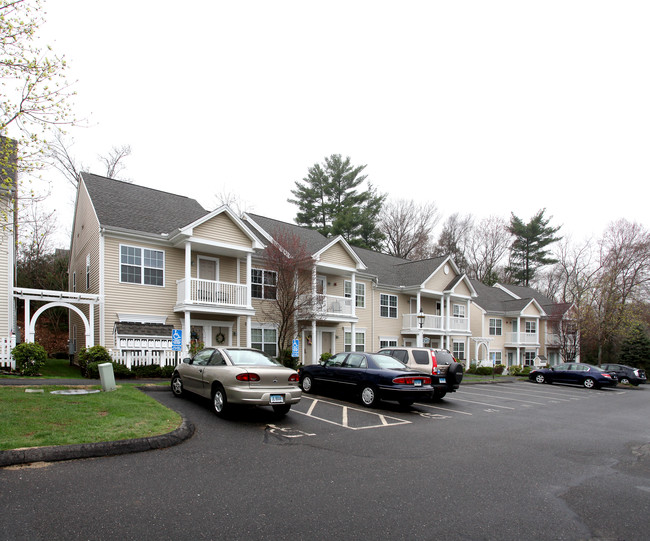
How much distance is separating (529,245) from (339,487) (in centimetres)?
5837

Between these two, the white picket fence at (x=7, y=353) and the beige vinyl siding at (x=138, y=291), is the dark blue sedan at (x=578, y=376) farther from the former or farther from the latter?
the white picket fence at (x=7, y=353)

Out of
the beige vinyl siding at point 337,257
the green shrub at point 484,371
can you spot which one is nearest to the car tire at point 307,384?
the beige vinyl siding at point 337,257

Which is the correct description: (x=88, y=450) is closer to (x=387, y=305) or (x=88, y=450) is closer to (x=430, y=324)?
→ (x=387, y=305)

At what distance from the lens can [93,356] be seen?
51.0 ft

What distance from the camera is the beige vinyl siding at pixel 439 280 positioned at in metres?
30.8

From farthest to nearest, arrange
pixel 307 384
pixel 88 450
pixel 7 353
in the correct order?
pixel 7 353 → pixel 307 384 → pixel 88 450

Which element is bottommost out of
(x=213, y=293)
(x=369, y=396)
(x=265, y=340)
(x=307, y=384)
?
(x=307, y=384)

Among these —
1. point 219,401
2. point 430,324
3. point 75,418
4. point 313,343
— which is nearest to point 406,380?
point 219,401

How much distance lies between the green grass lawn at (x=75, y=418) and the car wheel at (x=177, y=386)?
1241mm

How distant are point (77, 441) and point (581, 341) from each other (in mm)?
45636

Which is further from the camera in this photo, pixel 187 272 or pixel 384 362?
pixel 187 272

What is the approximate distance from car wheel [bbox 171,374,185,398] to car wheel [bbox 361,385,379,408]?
16.1ft

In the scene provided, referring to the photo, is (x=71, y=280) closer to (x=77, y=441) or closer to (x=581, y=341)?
(x=77, y=441)

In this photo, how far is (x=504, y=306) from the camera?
134 ft
